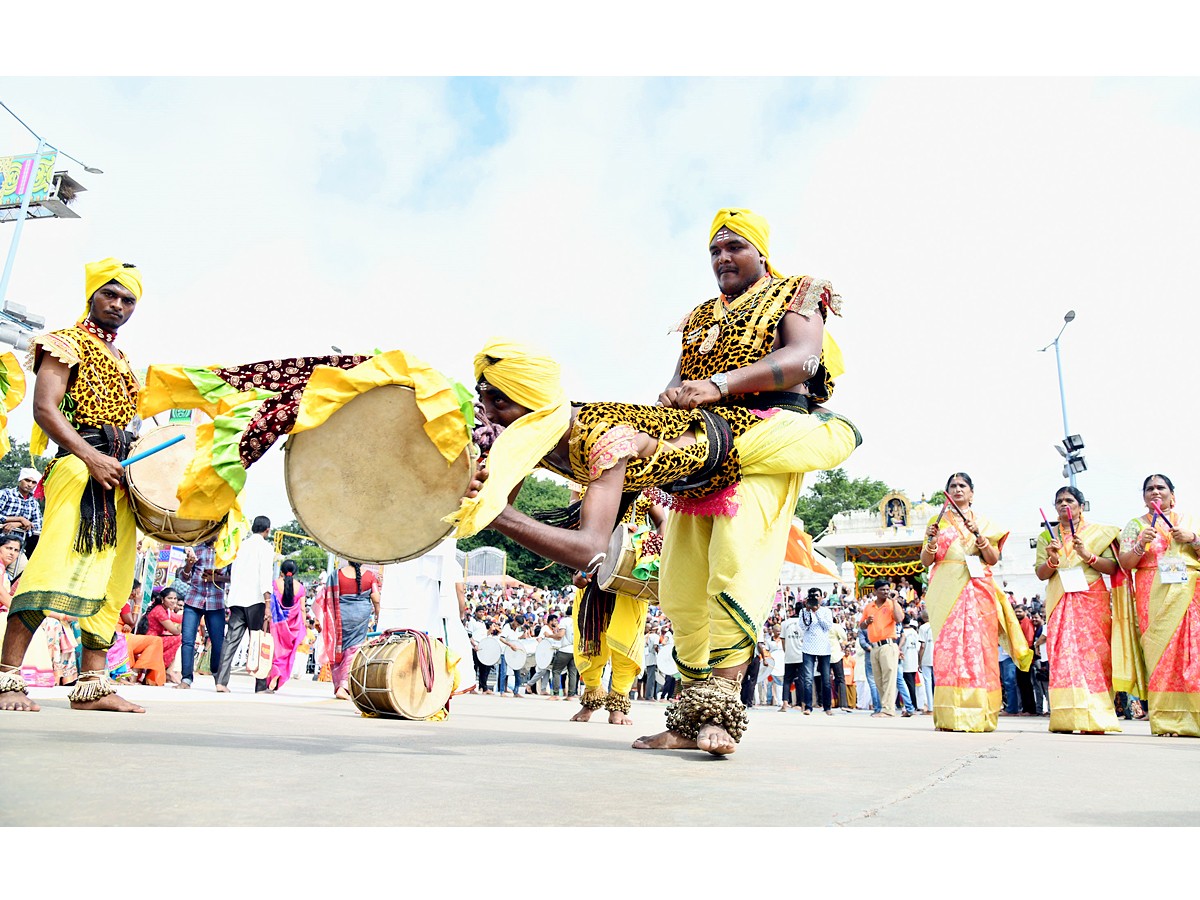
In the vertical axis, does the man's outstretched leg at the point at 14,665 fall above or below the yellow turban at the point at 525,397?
below

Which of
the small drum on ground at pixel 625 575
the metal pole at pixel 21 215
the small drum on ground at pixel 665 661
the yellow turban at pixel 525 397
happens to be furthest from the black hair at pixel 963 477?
the metal pole at pixel 21 215

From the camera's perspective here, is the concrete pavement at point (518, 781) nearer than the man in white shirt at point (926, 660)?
Yes

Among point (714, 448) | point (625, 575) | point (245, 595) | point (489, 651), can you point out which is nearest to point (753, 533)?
point (714, 448)

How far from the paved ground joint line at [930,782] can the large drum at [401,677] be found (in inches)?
137

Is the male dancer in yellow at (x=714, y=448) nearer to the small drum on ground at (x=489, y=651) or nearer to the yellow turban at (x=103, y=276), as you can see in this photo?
the yellow turban at (x=103, y=276)

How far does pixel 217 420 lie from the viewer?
3.32 metres

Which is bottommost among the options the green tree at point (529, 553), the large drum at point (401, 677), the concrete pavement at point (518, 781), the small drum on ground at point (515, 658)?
the concrete pavement at point (518, 781)

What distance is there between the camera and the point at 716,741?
3764 mm

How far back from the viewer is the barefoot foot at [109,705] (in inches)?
193

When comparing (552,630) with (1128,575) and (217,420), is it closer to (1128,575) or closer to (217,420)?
(1128,575)

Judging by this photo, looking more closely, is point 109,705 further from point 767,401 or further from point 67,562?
point 767,401

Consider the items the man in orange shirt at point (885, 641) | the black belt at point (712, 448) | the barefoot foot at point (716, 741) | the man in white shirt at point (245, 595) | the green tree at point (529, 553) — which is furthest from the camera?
the green tree at point (529, 553)

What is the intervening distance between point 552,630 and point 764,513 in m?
11.6

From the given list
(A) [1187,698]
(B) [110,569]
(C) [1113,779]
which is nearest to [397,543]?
(B) [110,569]
